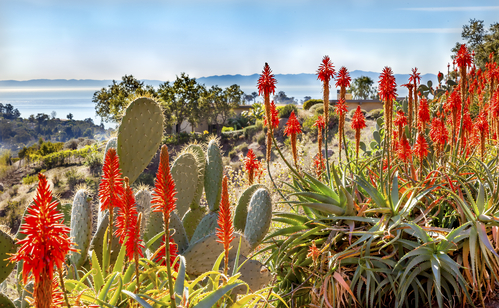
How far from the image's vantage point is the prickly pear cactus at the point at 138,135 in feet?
8.06

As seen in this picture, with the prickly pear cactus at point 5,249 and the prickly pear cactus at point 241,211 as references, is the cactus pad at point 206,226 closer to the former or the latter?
the prickly pear cactus at point 241,211

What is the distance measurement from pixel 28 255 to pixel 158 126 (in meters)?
1.89

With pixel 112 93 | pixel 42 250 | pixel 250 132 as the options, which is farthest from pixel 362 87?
pixel 42 250

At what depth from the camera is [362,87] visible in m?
41.7

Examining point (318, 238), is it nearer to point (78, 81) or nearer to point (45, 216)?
point (45, 216)

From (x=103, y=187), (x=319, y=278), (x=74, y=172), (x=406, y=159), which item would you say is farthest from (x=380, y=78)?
(x=74, y=172)

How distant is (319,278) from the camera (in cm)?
246

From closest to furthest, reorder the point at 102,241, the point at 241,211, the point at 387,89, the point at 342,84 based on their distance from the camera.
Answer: the point at 102,241, the point at 387,89, the point at 342,84, the point at 241,211

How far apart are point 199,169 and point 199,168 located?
25 millimetres

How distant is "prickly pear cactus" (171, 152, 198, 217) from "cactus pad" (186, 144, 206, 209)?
0.26 feet

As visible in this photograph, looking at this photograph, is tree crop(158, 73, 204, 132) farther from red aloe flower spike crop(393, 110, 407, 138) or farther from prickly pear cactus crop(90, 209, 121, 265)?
prickly pear cactus crop(90, 209, 121, 265)

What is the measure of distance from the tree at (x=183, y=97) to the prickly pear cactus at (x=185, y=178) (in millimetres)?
25550

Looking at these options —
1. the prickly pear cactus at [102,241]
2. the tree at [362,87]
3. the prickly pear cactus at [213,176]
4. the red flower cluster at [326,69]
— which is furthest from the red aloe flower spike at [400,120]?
the tree at [362,87]

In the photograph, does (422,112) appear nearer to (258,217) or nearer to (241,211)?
(241,211)
